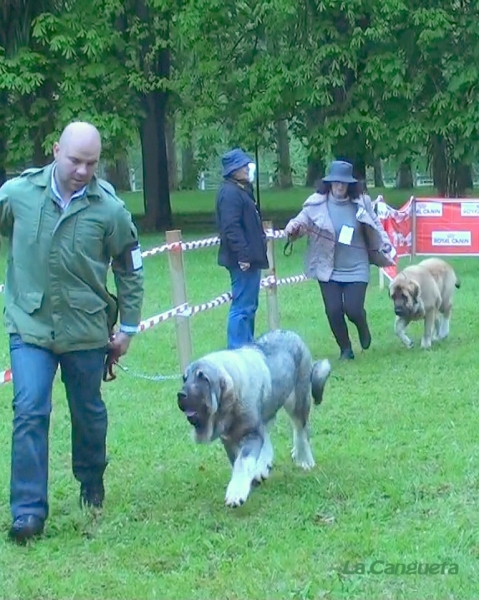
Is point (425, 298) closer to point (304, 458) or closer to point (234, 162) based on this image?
point (234, 162)

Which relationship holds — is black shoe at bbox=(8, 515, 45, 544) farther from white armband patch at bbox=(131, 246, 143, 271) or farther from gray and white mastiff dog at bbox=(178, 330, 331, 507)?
white armband patch at bbox=(131, 246, 143, 271)

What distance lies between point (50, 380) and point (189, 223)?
27847 millimetres

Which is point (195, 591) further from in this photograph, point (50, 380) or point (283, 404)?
point (283, 404)

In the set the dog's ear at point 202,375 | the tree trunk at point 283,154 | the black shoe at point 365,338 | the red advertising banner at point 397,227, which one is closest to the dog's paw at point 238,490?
the dog's ear at point 202,375

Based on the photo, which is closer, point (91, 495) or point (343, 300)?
point (91, 495)

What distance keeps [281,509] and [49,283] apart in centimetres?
167

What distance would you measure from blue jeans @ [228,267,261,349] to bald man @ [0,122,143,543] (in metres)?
4.92

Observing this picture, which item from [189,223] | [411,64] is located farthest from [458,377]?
[189,223]

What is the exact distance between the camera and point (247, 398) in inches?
233

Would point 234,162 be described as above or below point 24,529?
above

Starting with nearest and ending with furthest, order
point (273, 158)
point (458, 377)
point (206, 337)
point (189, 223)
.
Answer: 1. point (458, 377)
2. point (206, 337)
3. point (189, 223)
4. point (273, 158)

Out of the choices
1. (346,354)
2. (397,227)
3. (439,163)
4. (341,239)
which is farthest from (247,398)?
(439,163)

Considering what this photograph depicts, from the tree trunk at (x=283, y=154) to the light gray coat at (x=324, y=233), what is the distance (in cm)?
2094

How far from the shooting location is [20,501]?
5543 millimetres
